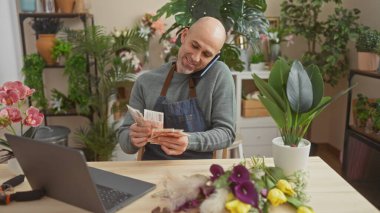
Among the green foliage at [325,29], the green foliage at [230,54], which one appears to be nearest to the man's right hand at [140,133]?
the green foliage at [230,54]

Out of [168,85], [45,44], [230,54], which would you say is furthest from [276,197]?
[45,44]

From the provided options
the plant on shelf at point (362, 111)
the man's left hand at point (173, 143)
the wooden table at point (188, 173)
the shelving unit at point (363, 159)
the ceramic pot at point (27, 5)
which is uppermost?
the ceramic pot at point (27, 5)

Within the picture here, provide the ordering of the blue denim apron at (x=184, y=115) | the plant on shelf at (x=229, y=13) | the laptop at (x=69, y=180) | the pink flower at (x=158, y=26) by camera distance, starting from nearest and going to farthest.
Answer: the laptop at (x=69, y=180) < the blue denim apron at (x=184, y=115) < the plant on shelf at (x=229, y=13) < the pink flower at (x=158, y=26)

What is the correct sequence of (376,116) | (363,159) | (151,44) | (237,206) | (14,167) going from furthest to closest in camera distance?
(151,44) < (363,159) < (376,116) < (14,167) < (237,206)

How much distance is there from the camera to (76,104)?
9.61ft

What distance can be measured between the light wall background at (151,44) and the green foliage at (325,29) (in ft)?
0.69

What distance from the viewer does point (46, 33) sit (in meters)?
2.86

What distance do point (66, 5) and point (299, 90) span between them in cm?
245

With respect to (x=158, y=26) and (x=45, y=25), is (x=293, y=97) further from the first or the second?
(x=45, y=25)

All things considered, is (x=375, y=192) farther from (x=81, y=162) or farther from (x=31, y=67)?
(x=31, y=67)

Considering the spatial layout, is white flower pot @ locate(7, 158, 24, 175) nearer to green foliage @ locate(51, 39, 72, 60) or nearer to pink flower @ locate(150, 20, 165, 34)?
green foliage @ locate(51, 39, 72, 60)

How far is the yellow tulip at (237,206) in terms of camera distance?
0.77 meters

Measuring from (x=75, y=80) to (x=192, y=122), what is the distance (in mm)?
1684

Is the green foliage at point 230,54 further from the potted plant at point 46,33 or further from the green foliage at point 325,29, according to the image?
the potted plant at point 46,33
